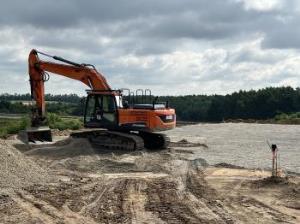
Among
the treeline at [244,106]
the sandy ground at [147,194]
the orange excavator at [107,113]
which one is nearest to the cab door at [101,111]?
the orange excavator at [107,113]

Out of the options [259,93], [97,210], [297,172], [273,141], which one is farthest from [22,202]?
[259,93]

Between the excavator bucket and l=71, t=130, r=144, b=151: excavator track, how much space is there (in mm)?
1470

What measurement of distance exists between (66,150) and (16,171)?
654 cm

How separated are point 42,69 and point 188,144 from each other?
7.45m

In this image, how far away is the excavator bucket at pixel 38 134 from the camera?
22.8 metres

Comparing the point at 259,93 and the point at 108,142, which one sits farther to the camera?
the point at 259,93

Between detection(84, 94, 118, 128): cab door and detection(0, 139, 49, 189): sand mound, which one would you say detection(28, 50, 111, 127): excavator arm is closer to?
detection(84, 94, 118, 128): cab door

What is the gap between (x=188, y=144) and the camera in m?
26.3

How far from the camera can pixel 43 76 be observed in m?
23.7

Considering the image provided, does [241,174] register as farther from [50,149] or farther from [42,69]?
[42,69]

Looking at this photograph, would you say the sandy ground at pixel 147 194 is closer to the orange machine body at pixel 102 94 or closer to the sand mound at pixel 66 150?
the sand mound at pixel 66 150

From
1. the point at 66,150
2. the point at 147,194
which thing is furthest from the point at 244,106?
the point at 147,194

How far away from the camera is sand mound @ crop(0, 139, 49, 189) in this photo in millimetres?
13750

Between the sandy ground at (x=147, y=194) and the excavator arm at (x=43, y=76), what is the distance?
404 cm
